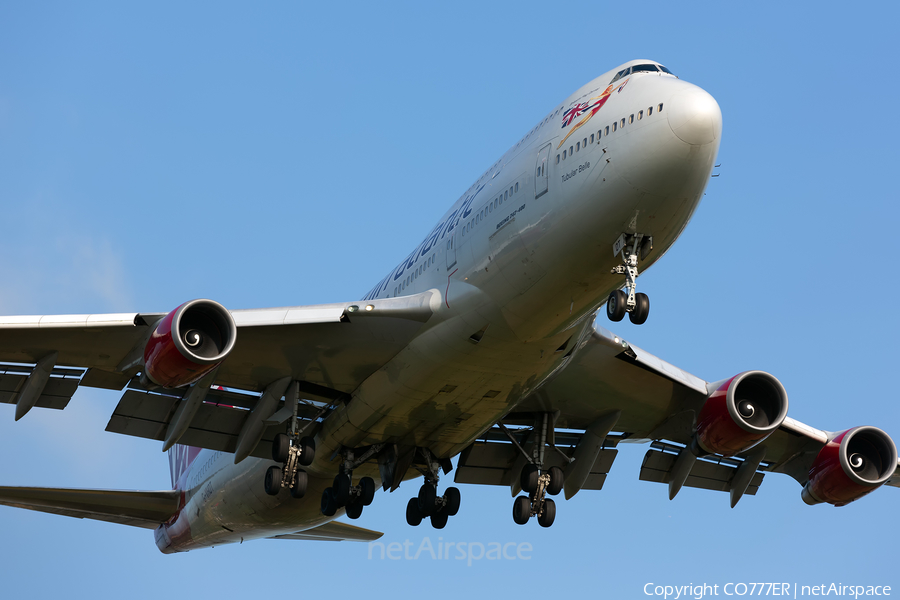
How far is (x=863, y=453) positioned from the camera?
22.8 metres

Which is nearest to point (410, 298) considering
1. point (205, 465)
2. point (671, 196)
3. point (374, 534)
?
point (671, 196)

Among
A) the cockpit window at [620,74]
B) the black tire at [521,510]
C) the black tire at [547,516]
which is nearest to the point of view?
the cockpit window at [620,74]

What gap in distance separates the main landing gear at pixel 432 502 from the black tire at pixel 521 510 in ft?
4.88

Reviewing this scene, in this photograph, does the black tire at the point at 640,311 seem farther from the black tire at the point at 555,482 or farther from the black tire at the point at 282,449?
the black tire at the point at 282,449

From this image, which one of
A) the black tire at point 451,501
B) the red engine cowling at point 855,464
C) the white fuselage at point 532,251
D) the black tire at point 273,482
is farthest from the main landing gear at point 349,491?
the red engine cowling at point 855,464

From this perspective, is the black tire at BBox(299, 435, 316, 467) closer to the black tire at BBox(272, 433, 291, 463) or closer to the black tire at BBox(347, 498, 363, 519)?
the black tire at BBox(272, 433, 291, 463)

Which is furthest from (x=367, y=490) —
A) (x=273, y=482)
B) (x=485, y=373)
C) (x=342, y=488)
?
(x=485, y=373)

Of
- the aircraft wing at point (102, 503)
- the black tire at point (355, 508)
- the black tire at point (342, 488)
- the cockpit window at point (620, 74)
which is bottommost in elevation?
the black tire at point (355, 508)

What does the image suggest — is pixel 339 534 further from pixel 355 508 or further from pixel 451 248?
pixel 451 248

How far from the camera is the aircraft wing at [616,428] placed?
21.1 m

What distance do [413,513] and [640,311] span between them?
29.2 feet

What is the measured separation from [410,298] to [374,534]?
12.9 metres

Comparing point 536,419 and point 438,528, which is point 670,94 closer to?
point 536,419

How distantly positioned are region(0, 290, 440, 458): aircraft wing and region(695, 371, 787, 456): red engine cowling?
7.20m
